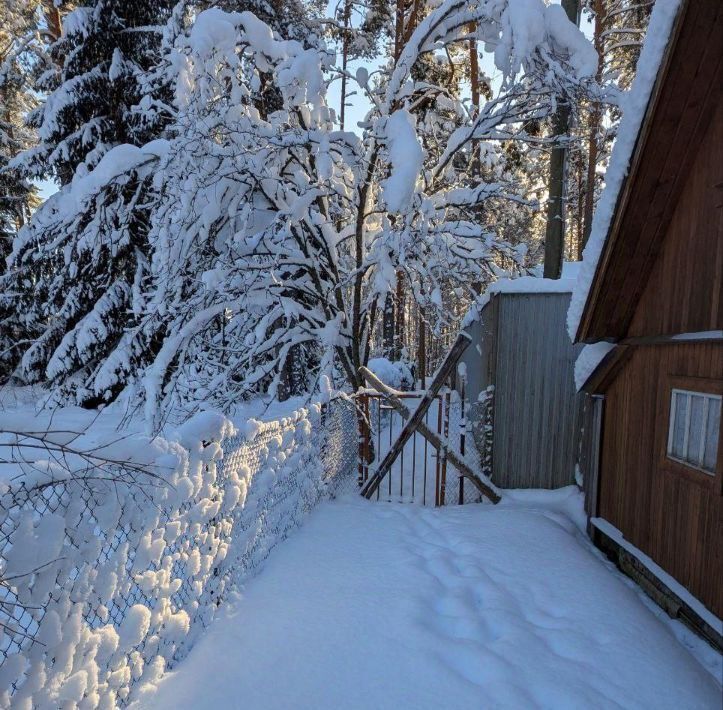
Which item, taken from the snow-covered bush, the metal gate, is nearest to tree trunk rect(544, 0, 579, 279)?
the metal gate

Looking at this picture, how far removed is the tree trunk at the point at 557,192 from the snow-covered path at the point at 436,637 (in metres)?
5.65

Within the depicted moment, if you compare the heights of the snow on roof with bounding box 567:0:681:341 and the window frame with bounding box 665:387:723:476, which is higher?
the snow on roof with bounding box 567:0:681:341

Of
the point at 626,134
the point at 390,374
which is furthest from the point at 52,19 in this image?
the point at 626,134

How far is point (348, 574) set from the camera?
367 centimetres

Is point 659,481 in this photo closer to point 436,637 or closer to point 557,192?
point 436,637

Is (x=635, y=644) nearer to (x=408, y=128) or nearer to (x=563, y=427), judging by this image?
(x=563, y=427)

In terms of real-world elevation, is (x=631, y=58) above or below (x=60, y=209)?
above

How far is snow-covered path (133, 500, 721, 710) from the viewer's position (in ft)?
7.86

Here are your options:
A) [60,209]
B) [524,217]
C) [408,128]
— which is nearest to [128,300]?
[60,209]

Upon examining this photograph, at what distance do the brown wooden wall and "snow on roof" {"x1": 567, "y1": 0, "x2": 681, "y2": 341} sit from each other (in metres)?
0.86

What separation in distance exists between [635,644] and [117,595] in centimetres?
318

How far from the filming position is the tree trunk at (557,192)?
7.38 metres

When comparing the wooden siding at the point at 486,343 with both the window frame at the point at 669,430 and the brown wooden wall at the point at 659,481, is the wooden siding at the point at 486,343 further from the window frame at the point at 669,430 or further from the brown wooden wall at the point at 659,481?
the window frame at the point at 669,430

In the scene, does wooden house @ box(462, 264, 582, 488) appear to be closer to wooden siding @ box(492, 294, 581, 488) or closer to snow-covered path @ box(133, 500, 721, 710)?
wooden siding @ box(492, 294, 581, 488)
